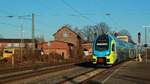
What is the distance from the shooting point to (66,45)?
3836 inches

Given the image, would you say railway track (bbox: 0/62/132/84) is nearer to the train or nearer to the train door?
the train

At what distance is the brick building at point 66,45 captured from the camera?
302ft

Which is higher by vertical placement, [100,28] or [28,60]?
[100,28]

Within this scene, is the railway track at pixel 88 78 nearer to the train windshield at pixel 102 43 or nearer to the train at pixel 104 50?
Answer: the train at pixel 104 50

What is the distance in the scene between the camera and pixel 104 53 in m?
35.7

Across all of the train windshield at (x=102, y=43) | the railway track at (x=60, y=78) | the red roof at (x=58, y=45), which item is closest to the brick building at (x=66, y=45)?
the red roof at (x=58, y=45)

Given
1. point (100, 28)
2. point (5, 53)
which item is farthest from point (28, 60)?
point (100, 28)

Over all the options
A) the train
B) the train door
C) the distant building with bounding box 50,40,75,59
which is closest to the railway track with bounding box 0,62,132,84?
the train

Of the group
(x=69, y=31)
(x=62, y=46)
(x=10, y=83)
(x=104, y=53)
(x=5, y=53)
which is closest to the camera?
(x=10, y=83)

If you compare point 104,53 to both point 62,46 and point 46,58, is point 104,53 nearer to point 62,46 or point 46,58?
point 46,58

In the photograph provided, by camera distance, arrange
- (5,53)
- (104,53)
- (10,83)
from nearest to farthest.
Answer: (10,83) → (104,53) → (5,53)

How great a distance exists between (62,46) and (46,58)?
29760 millimetres

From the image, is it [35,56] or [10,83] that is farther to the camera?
[35,56]

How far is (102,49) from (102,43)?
0.67 m
